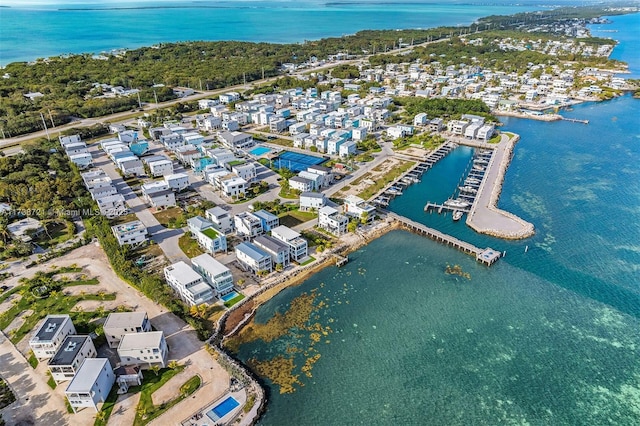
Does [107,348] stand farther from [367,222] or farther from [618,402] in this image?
[618,402]

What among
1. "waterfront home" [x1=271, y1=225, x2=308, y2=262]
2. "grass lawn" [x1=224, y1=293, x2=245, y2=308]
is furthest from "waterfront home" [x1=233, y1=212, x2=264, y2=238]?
"grass lawn" [x1=224, y1=293, x2=245, y2=308]

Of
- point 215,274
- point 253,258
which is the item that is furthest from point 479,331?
point 215,274

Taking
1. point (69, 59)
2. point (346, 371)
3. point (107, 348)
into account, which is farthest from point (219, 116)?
point (69, 59)

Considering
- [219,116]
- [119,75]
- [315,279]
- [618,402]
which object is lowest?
[618,402]

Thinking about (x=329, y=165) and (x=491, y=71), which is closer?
(x=329, y=165)

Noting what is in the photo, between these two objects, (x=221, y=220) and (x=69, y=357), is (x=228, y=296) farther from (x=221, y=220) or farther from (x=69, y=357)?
(x=69, y=357)

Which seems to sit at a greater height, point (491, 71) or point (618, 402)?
point (491, 71)
